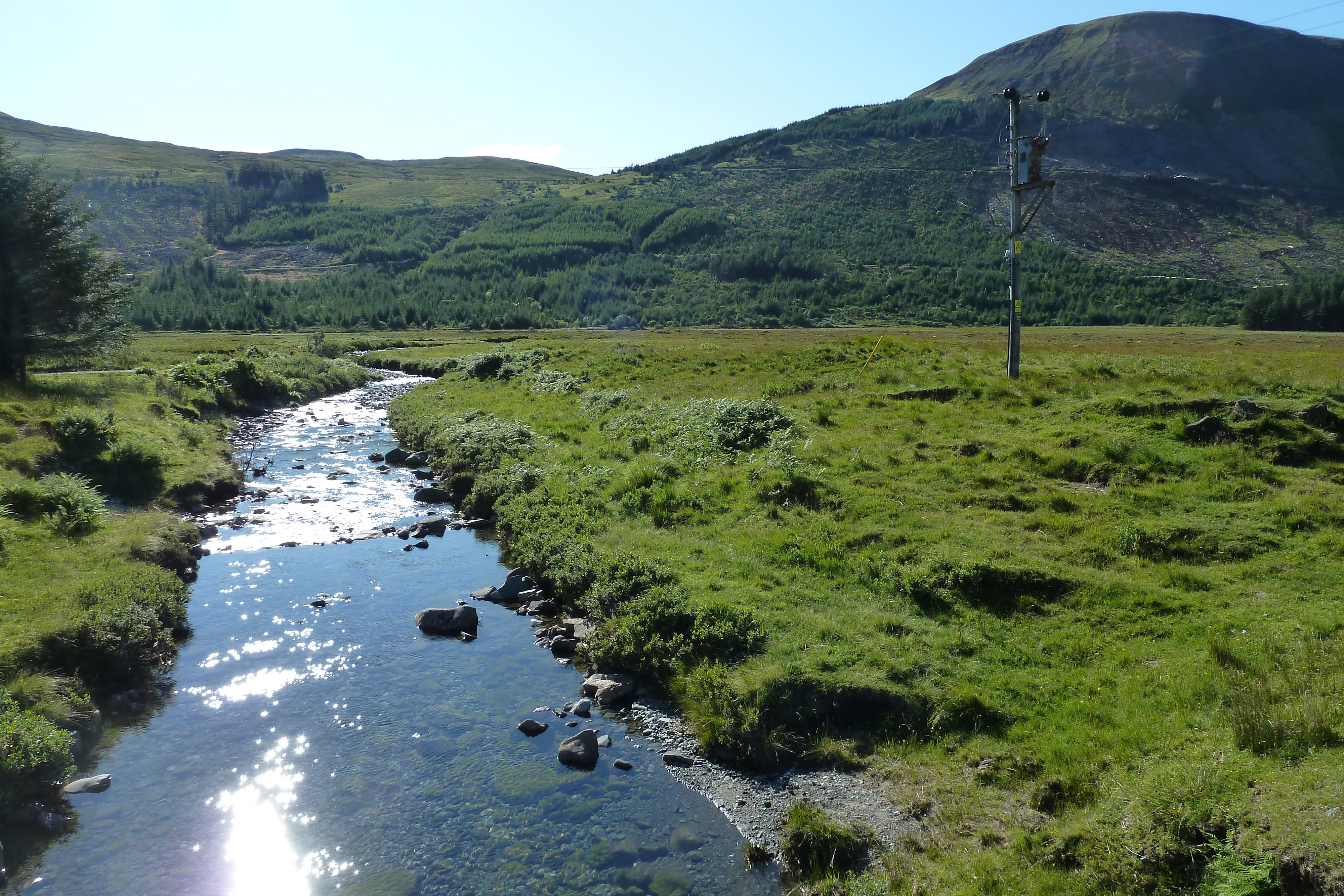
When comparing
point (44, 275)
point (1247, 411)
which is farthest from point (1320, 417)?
point (44, 275)

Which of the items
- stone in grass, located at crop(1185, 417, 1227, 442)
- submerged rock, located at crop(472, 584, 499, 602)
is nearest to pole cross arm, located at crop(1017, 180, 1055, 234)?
stone in grass, located at crop(1185, 417, 1227, 442)

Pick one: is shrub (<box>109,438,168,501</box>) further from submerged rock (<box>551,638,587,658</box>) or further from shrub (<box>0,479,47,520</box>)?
submerged rock (<box>551,638,587,658</box>)

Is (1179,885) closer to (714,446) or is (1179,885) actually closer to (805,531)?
(805,531)

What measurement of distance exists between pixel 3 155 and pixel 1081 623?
4265cm

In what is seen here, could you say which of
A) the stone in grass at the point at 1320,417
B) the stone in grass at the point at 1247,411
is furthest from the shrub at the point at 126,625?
the stone in grass at the point at 1320,417

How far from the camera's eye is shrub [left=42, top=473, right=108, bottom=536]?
59.0 feet

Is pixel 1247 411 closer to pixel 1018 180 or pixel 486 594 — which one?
pixel 1018 180

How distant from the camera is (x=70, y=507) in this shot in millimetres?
18672

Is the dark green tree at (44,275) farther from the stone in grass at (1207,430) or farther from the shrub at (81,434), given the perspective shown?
the stone in grass at (1207,430)

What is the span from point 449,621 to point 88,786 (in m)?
6.80

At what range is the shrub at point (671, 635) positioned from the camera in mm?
13070

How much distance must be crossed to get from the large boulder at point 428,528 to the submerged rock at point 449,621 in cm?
702

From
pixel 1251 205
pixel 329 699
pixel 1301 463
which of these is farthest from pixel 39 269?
pixel 1251 205

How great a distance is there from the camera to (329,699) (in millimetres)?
13492
